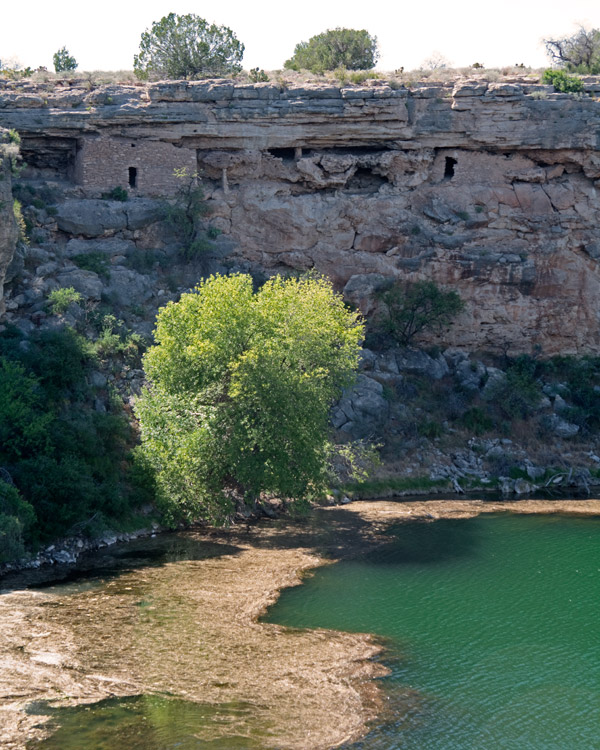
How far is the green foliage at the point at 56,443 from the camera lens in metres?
20.8

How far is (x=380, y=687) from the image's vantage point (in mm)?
14211

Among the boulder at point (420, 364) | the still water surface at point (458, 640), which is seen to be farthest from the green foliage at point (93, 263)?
the still water surface at point (458, 640)

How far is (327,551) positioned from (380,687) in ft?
27.6

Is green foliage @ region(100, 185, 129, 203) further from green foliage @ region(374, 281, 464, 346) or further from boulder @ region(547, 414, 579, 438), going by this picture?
boulder @ region(547, 414, 579, 438)

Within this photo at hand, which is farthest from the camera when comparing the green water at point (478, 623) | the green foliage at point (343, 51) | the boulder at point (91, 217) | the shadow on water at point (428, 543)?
the green foliage at point (343, 51)

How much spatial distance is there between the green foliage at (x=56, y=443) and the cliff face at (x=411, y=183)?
485 inches

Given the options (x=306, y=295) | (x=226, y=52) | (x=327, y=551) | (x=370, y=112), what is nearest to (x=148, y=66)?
(x=226, y=52)

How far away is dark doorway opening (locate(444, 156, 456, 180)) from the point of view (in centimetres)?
3759

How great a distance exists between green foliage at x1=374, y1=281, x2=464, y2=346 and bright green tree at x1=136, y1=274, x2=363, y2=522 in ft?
32.0

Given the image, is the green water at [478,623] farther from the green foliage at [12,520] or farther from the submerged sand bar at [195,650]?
the green foliage at [12,520]

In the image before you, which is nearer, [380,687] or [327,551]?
[380,687]

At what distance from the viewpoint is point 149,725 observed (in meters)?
12.6

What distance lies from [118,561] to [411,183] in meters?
22.3

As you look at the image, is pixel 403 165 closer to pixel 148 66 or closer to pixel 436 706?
pixel 148 66
